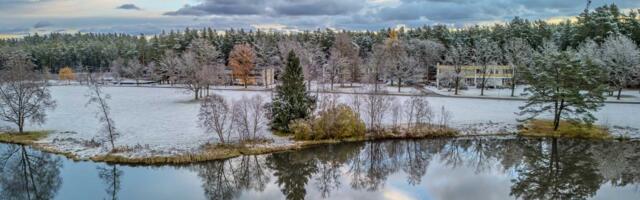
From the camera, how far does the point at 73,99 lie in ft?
222

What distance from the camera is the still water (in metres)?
25.5

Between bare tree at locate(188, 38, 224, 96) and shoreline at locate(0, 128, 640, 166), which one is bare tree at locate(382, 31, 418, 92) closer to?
bare tree at locate(188, 38, 224, 96)

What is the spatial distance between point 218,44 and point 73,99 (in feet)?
118

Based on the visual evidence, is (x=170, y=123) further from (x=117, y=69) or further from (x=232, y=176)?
(x=117, y=69)

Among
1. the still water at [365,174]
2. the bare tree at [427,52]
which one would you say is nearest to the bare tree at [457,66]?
the bare tree at [427,52]

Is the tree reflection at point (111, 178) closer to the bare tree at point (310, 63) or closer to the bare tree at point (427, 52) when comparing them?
the bare tree at point (310, 63)

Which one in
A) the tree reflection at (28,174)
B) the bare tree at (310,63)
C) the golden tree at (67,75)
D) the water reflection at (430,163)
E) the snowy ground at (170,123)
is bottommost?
the tree reflection at (28,174)

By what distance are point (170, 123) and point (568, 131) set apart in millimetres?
34031

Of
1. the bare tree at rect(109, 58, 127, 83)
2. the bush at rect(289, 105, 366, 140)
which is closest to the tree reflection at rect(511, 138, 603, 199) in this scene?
the bush at rect(289, 105, 366, 140)

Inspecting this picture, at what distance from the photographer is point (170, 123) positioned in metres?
43.2

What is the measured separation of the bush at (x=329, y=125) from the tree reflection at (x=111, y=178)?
13.1 m

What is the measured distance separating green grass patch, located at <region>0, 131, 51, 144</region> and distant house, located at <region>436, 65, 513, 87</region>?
51143 mm

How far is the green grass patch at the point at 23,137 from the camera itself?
122 feet

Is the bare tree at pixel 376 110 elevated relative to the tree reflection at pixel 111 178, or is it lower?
elevated
